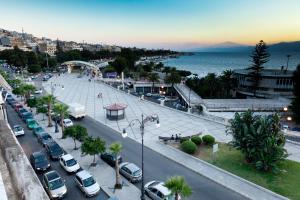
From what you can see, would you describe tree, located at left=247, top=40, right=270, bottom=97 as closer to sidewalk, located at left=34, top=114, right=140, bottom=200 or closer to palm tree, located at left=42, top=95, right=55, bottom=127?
sidewalk, located at left=34, top=114, right=140, bottom=200

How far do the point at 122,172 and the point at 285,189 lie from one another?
12351 millimetres

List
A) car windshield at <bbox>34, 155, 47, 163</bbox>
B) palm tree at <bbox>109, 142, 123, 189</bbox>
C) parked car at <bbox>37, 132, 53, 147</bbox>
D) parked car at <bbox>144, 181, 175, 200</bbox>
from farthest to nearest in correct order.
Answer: parked car at <bbox>37, 132, 53, 147</bbox>, car windshield at <bbox>34, 155, 47, 163</bbox>, palm tree at <bbox>109, 142, 123, 189</bbox>, parked car at <bbox>144, 181, 175, 200</bbox>

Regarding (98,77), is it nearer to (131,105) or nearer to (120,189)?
(131,105)

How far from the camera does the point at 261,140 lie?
19.8 m

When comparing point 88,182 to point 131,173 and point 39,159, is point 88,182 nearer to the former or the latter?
point 131,173

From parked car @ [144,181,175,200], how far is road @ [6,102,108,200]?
3.10 m

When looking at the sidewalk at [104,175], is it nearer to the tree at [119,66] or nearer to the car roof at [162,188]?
the car roof at [162,188]

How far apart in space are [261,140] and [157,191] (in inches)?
392

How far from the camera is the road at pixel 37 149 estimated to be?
17078 millimetres

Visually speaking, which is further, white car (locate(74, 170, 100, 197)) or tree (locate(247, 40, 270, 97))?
tree (locate(247, 40, 270, 97))

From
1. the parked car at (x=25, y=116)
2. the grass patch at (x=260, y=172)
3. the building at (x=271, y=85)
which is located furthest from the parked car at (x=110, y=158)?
the building at (x=271, y=85)

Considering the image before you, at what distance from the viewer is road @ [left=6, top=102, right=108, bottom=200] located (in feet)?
56.0

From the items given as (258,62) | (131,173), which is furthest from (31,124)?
(258,62)

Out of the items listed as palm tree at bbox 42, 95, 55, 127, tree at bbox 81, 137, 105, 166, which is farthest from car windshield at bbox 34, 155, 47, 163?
palm tree at bbox 42, 95, 55, 127
